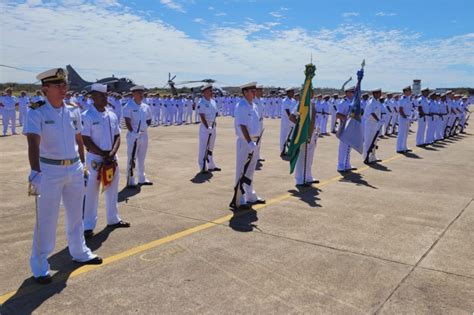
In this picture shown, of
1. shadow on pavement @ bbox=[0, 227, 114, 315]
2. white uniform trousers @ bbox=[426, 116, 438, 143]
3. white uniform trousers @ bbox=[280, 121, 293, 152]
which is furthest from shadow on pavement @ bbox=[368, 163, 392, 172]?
shadow on pavement @ bbox=[0, 227, 114, 315]

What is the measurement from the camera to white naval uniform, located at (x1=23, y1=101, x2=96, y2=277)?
4.05 m

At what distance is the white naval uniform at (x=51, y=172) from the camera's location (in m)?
4.05

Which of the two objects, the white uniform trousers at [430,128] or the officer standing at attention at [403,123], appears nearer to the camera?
the officer standing at attention at [403,123]

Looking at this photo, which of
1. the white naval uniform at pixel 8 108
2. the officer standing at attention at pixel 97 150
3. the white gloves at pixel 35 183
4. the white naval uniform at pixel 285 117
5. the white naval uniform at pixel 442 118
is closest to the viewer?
the white gloves at pixel 35 183

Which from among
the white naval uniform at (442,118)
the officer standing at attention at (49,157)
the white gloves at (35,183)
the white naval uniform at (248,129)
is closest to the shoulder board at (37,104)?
the officer standing at attention at (49,157)

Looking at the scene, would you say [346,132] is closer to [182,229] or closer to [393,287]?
[182,229]

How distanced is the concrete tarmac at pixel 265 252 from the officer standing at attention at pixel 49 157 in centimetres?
40

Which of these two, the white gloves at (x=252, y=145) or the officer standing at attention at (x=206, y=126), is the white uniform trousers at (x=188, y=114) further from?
the white gloves at (x=252, y=145)

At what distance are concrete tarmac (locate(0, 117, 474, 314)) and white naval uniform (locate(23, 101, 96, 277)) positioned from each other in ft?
1.22

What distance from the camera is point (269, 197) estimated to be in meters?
7.72

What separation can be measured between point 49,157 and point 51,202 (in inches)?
17.9

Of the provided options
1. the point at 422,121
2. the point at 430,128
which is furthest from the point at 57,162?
the point at 430,128

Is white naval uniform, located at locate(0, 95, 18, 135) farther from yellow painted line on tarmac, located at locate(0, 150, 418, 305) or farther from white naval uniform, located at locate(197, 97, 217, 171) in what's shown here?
yellow painted line on tarmac, located at locate(0, 150, 418, 305)

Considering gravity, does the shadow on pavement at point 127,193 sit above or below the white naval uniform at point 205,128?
below
